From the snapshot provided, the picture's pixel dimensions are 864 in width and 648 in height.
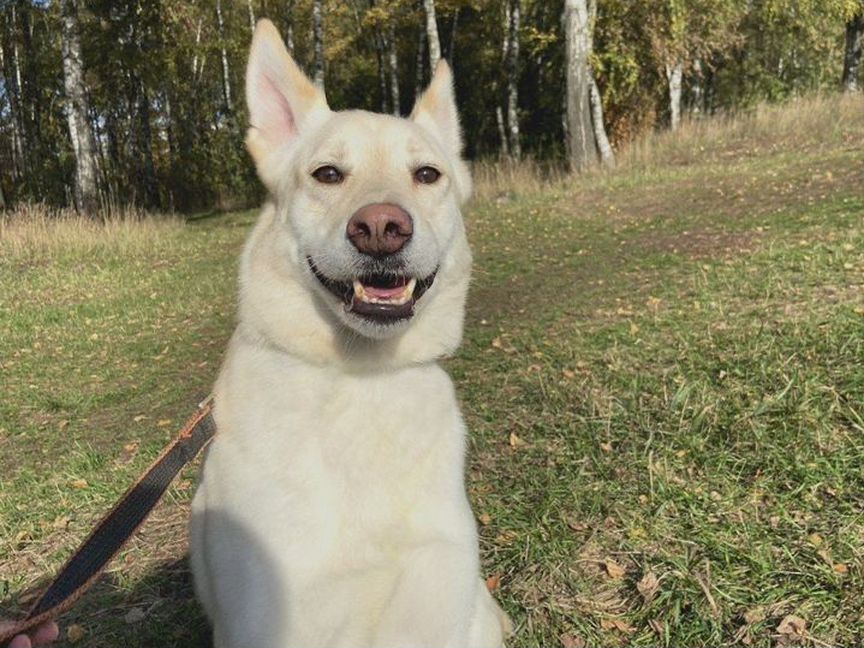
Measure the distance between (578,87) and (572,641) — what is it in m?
14.0

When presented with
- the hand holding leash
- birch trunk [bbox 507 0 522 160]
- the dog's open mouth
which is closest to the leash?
the hand holding leash

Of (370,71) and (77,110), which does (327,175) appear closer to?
(77,110)

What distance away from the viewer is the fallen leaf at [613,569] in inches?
105

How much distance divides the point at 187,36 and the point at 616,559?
2492 centimetres

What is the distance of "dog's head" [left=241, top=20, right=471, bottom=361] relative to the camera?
217cm

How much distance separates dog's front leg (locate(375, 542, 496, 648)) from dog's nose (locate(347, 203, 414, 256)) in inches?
36.7

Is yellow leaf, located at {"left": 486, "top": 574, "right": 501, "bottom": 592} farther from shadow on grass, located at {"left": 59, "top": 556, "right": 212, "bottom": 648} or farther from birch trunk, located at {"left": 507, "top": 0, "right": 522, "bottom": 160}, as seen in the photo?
birch trunk, located at {"left": 507, "top": 0, "right": 522, "bottom": 160}

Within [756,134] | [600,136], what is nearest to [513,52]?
[600,136]

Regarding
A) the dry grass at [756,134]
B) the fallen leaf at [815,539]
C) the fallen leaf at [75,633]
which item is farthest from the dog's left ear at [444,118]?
the dry grass at [756,134]

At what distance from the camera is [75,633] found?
9.17 ft

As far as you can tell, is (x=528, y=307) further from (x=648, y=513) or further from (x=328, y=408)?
(x=328, y=408)

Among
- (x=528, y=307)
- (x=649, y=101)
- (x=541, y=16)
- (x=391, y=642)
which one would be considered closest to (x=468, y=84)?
(x=541, y=16)

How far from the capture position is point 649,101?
21453 mm

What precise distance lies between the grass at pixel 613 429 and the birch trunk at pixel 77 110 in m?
7.30
